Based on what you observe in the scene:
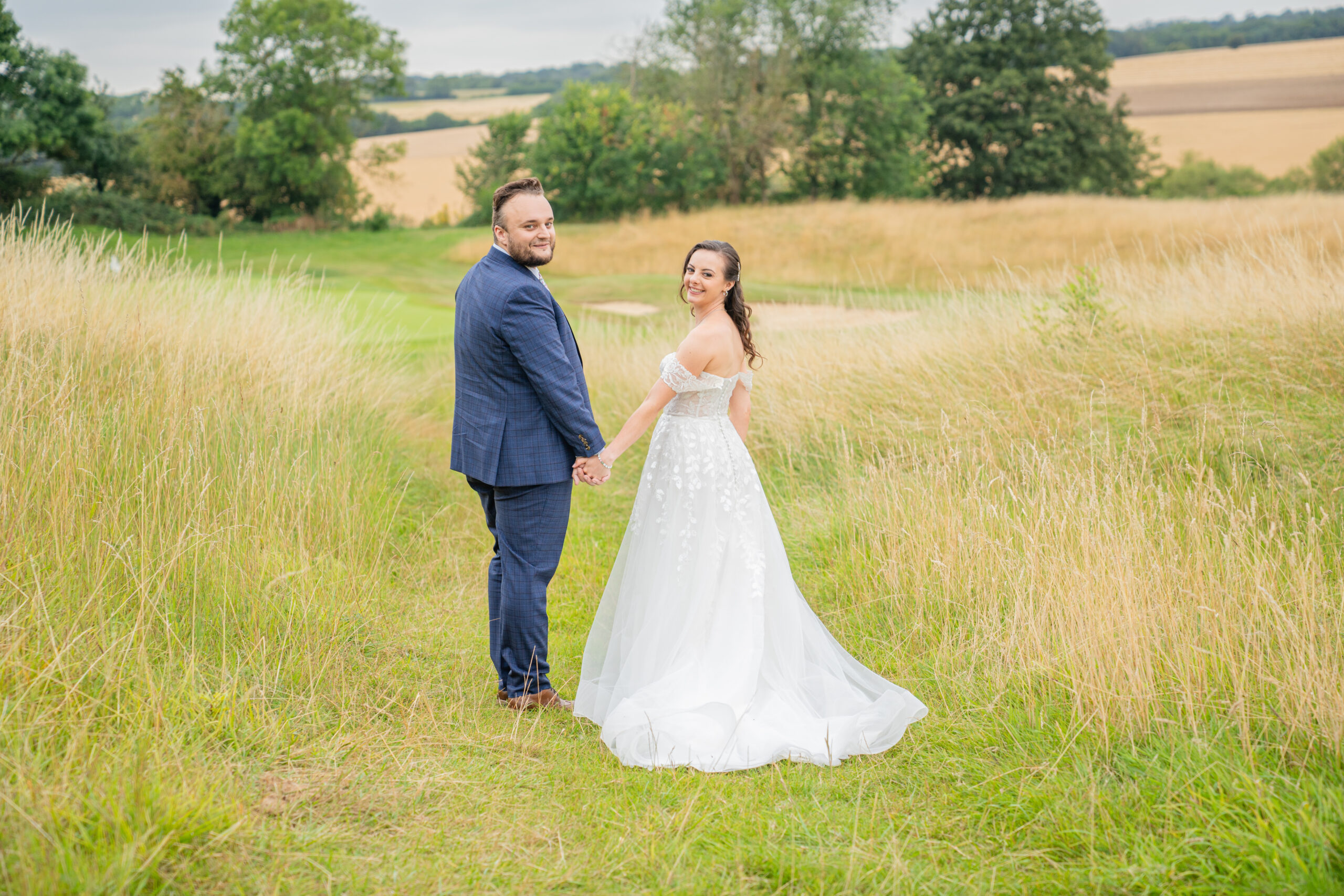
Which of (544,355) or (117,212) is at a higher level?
(117,212)

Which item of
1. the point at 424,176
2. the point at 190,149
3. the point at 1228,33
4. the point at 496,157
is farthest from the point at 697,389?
the point at 1228,33

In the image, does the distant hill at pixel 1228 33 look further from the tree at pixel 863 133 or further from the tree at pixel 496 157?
the tree at pixel 496 157

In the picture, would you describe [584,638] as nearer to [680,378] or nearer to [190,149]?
[680,378]

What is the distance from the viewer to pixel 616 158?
1316 inches

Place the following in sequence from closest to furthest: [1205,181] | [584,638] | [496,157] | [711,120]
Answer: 1. [584,638]
2. [711,120]
3. [496,157]
4. [1205,181]

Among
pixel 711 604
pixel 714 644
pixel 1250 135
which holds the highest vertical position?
pixel 1250 135

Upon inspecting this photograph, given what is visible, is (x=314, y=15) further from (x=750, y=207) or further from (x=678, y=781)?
(x=678, y=781)

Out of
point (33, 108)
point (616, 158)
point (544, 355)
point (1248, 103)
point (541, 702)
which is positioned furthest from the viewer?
point (1248, 103)

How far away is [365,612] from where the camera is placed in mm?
4559

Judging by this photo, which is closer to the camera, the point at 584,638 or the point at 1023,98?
the point at 584,638

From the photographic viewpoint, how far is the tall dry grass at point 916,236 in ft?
67.1

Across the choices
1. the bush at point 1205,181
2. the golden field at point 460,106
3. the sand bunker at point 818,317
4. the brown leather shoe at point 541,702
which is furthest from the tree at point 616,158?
the brown leather shoe at point 541,702

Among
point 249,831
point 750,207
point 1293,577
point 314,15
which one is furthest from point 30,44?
point 1293,577

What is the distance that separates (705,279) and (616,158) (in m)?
31.6
